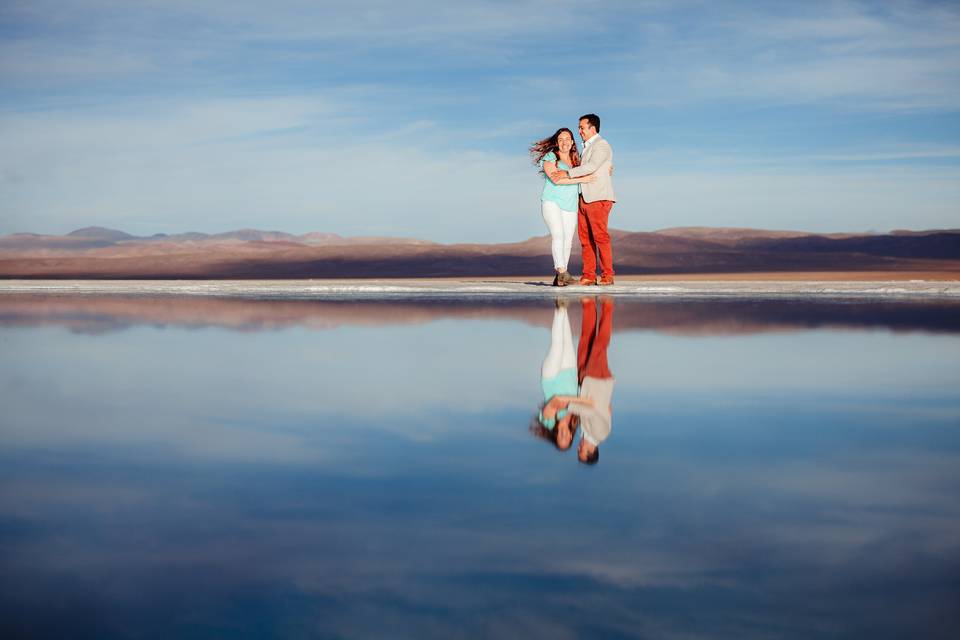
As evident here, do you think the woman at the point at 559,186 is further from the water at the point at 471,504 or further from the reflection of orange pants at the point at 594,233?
the water at the point at 471,504

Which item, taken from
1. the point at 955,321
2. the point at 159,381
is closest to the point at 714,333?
the point at 955,321

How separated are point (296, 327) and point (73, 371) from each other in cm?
239

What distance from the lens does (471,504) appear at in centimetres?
208

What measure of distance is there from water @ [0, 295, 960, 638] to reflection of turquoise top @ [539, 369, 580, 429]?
87 millimetres

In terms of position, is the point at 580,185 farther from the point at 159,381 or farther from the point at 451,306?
the point at 159,381

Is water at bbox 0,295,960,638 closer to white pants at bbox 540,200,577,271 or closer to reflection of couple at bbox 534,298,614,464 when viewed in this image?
reflection of couple at bbox 534,298,614,464

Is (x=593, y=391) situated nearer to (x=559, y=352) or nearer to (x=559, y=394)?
(x=559, y=394)

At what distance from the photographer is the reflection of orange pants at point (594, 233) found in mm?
11719

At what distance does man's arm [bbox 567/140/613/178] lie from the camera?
11422 millimetres

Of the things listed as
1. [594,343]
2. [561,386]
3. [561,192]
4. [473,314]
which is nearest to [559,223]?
[561,192]

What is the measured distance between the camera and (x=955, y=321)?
7.23m

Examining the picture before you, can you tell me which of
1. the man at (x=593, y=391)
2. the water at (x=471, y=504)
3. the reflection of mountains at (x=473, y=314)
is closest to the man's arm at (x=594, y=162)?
the reflection of mountains at (x=473, y=314)

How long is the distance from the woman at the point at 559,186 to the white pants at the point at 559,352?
4.79 m

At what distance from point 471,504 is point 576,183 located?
9.68 metres
